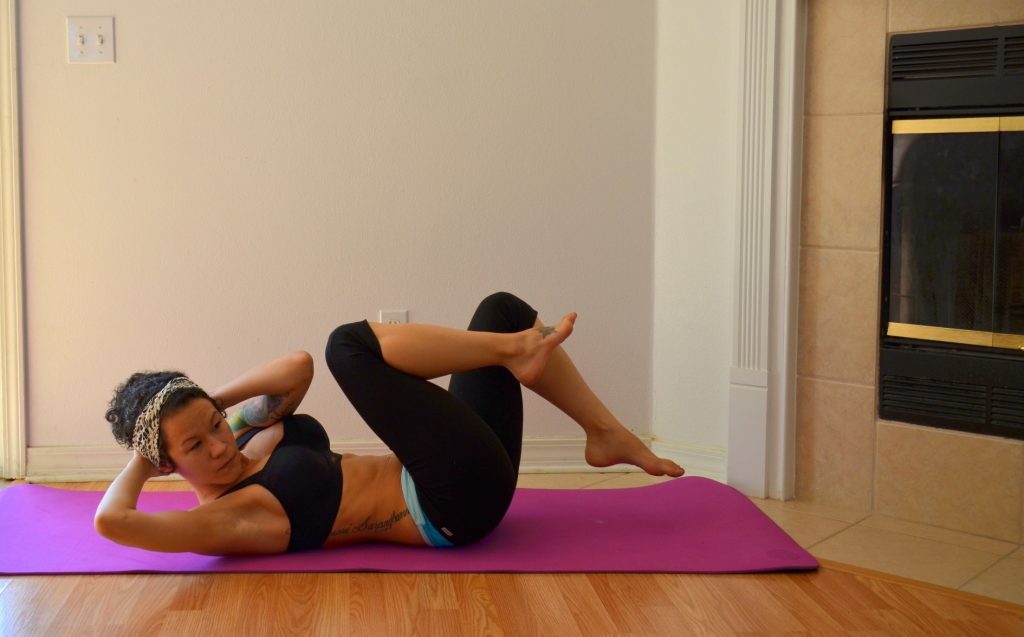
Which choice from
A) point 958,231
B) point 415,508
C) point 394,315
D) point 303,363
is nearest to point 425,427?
point 415,508

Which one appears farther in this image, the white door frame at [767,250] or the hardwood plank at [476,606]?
the white door frame at [767,250]

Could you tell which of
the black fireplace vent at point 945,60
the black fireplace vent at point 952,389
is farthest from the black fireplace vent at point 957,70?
the black fireplace vent at point 952,389

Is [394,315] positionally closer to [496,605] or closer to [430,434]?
[430,434]

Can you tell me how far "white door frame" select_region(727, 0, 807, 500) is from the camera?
125 inches

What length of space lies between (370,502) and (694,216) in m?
1.48

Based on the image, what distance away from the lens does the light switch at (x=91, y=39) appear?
3.34m

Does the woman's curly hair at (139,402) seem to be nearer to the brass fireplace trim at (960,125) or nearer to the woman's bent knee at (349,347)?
the woman's bent knee at (349,347)

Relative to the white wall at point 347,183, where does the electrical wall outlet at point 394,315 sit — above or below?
below

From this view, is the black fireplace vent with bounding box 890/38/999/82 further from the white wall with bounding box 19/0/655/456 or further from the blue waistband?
the blue waistband

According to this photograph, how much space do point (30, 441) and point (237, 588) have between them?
1.38m

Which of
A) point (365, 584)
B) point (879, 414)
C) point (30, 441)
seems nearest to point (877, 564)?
point (879, 414)

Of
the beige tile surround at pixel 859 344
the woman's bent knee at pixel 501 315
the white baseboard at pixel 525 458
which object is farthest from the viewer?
the white baseboard at pixel 525 458

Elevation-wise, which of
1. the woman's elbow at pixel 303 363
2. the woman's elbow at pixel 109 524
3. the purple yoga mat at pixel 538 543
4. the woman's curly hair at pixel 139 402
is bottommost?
the purple yoga mat at pixel 538 543

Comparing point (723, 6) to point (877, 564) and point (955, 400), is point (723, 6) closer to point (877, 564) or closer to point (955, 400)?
point (955, 400)
